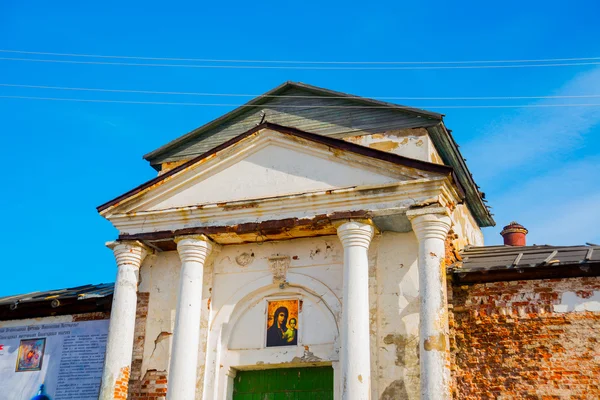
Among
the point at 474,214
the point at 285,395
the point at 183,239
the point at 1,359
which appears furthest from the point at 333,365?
the point at 1,359

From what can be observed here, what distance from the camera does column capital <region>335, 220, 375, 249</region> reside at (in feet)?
36.2

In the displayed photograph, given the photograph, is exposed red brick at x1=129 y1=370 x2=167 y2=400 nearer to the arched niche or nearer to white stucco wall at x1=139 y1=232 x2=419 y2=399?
white stucco wall at x1=139 y1=232 x2=419 y2=399

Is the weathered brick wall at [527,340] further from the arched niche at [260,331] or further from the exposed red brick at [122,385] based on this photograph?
the exposed red brick at [122,385]

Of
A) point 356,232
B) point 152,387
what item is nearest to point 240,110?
point 356,232

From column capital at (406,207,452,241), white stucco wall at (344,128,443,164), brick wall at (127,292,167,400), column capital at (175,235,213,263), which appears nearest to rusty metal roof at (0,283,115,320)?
brick wall at (127,292,167,400)

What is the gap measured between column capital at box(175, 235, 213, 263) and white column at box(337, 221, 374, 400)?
86.5 inches

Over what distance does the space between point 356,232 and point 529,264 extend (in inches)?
96.3

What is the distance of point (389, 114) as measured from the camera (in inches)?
502

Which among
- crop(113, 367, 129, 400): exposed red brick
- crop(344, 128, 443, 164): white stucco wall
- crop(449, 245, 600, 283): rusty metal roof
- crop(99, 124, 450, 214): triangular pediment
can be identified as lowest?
crop(113, 367, 129, 400): exposed red brick

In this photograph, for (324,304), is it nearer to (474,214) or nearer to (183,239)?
(183,239)

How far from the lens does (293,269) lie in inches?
476

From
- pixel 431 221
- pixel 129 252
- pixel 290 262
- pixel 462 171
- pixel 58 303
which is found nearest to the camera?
pixel 431 221

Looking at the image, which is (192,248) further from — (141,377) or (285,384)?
(285,384)

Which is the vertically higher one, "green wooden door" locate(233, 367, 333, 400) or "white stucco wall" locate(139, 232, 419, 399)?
"white stucco wall" locate(139, 232, 419, 399)
